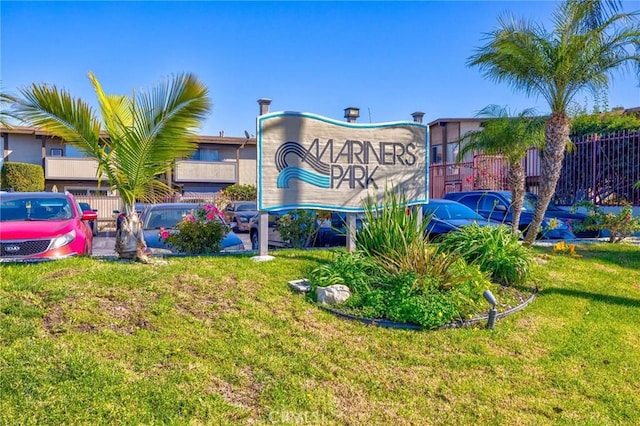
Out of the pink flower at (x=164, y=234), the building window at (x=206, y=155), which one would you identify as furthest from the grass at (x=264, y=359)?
the building window at (x=206, y=155)

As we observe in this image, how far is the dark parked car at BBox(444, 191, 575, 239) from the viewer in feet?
37.9

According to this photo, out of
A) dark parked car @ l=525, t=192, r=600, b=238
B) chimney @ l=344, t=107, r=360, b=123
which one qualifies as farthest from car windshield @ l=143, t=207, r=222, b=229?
dark parked car @ l=525, t=192, r=600, b=238

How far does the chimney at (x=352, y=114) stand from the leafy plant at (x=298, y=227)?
70.6 inches

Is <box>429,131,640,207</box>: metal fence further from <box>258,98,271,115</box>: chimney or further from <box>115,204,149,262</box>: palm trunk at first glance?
<box>115,204,149,262</box>: palm trunk

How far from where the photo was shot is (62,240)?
282 inches

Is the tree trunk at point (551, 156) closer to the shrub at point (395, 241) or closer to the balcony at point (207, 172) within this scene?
the shrub at point (395, 241)

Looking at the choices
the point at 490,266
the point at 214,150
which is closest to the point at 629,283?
the point at 490,266

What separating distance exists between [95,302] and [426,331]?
3212mm

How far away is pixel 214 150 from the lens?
3325 cm

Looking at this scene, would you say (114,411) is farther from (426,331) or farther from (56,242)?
(56,242)

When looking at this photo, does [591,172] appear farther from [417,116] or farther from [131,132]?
[131,132]

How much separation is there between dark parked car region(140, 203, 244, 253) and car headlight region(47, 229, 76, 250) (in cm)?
134

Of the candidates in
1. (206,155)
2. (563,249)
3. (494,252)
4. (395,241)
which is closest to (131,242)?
(395,241)

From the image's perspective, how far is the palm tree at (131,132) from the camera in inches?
257
